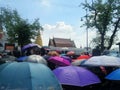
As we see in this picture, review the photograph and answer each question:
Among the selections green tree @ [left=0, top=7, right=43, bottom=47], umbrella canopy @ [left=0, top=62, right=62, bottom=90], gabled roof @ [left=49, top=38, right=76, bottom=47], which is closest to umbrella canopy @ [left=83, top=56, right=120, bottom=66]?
umbrella canopy @ [left=0, top=62, right=62, bottom=90]

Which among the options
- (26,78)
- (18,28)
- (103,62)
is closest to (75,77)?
(103,62)

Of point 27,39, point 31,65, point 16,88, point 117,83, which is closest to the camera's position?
point 16,88

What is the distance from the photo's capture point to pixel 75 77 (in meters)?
10.0

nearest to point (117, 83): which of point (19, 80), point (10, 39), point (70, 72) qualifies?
point (70, 72)

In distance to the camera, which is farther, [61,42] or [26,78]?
[61,42]

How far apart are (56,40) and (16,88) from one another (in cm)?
10429

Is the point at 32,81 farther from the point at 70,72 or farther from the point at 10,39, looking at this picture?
the point at 10,39

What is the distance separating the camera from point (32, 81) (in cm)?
826

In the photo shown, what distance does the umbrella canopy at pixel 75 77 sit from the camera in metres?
9.95

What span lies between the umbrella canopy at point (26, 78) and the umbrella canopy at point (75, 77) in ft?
Answer: 4.38

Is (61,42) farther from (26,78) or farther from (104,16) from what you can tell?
(26,78)

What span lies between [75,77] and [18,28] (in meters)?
34.8

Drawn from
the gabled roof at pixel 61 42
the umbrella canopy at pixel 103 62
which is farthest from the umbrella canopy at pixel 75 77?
the gabled roof at pixel 61 42

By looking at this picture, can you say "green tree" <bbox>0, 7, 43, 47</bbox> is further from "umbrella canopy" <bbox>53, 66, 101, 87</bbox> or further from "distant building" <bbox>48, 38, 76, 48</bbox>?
"distant building" <bbox>48, 38, 76, 48</bbox>
